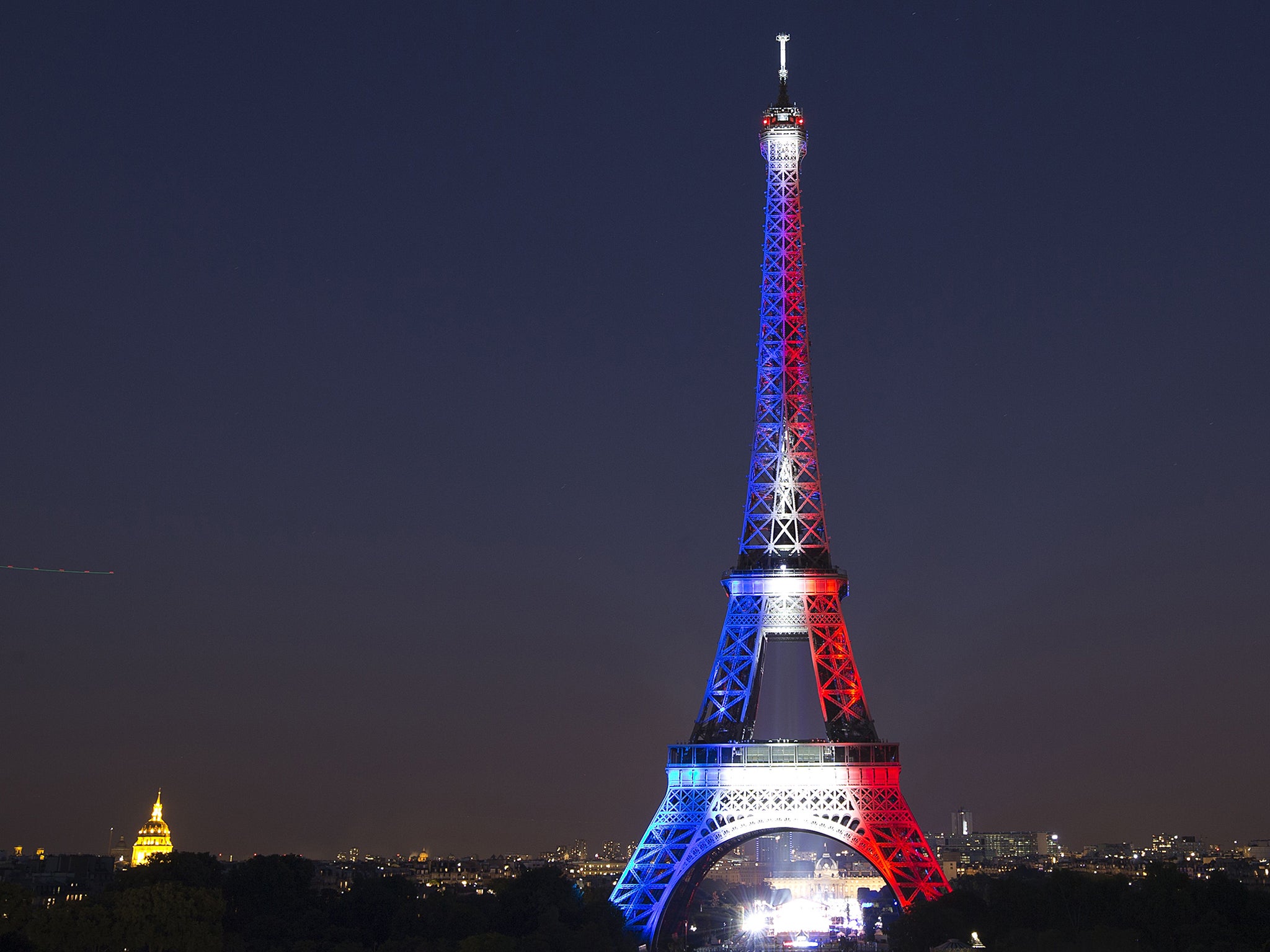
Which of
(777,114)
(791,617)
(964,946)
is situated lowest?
(964,946)

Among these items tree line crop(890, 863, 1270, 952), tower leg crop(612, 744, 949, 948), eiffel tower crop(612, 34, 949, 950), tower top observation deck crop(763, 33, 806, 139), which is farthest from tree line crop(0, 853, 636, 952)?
tower top observation deck crop(763, 33, 806, 139)

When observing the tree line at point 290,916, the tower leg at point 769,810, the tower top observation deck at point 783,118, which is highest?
the tower top observation deck at point 783,118

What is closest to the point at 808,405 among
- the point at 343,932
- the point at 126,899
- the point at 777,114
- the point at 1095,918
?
the point at 777,114

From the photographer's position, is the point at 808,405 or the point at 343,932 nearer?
the point at 343,932

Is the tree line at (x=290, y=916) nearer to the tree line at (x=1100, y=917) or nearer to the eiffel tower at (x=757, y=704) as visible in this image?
the eiffel tower at (x=757, y=704)

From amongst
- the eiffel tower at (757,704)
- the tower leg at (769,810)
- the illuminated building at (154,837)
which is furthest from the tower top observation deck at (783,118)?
the illuminated building at (154,837)

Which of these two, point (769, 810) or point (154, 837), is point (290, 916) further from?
point (154, 837)

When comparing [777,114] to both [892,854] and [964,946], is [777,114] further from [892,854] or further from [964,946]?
[964,946]

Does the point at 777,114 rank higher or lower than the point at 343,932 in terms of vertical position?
higher
